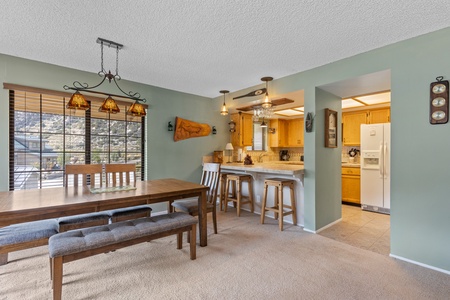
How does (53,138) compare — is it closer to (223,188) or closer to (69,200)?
(69,200)

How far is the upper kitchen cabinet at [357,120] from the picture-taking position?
4684 mm

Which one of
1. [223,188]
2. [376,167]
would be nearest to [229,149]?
[223,188]

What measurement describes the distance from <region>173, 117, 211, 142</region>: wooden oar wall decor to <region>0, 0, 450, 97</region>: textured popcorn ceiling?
1373mm

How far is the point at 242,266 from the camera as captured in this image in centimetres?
226

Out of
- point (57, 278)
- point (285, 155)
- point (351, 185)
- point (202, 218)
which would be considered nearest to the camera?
point (57, 278)

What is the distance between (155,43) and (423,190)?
3330 mm

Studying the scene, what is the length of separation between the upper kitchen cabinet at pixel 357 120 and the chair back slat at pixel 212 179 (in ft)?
11.9

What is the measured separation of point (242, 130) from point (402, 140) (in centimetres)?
317

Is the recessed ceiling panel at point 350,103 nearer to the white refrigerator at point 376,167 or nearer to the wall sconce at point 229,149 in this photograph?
the white refrigerator at point 376,167

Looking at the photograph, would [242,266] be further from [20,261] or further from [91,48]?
[91,48]

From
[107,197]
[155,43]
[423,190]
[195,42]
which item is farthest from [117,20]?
[423,190]

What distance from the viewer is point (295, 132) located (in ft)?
20.4

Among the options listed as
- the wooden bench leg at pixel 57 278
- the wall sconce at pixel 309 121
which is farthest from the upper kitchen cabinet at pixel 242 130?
the wooden bench leg at pixel 57 278

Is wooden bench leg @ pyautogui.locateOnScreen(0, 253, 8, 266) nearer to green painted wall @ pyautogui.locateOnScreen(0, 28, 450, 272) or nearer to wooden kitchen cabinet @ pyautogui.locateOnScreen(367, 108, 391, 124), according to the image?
green painted wall @ pyautogui.locateOnScreen(0, 28, 450, 272)
